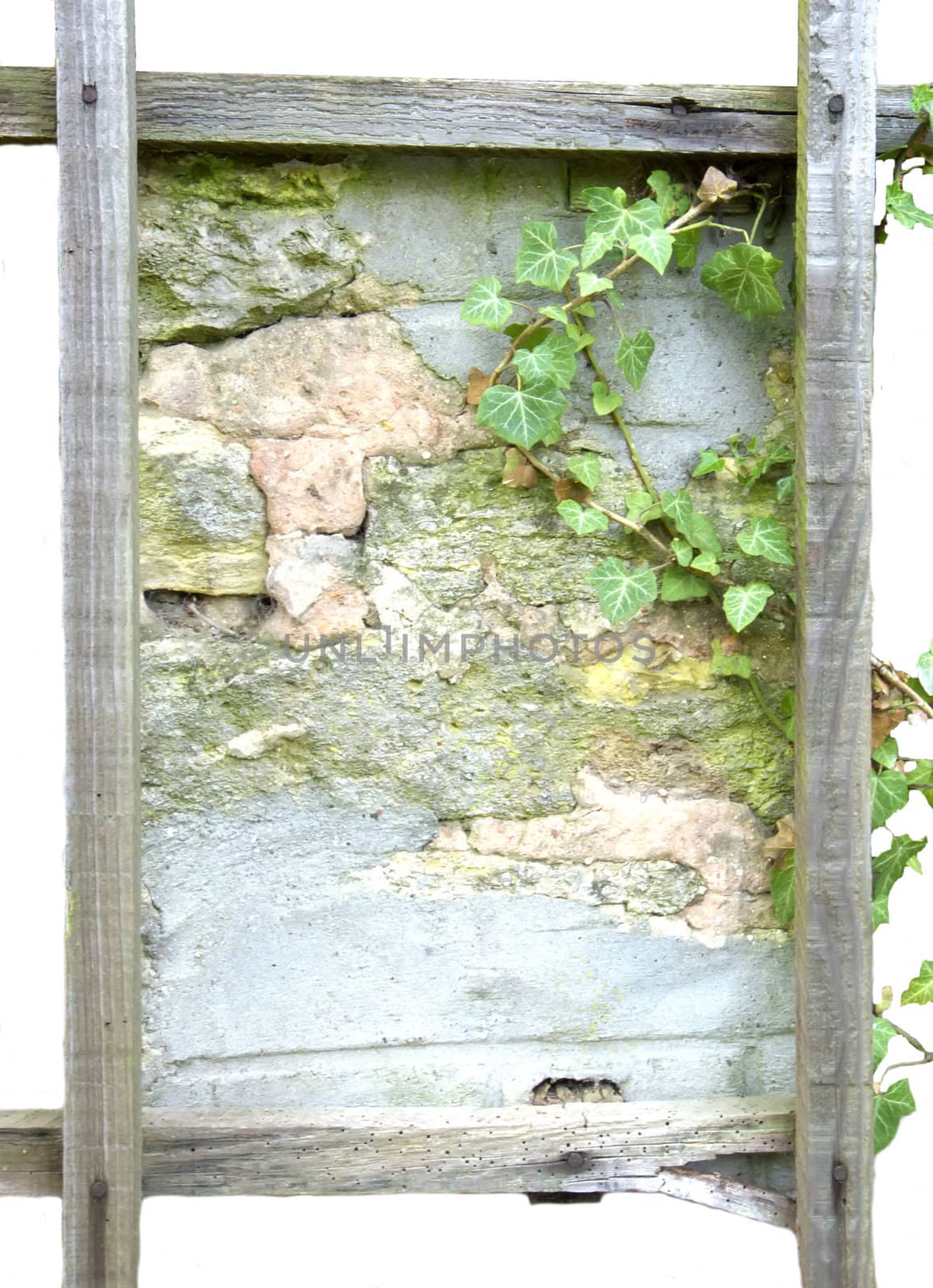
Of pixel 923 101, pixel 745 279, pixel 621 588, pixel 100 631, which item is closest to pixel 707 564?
pixel 621 588

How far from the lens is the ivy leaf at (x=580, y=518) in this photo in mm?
1970

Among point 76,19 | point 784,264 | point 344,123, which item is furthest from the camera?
point 784,264

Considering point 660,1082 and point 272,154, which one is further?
point 660,1082

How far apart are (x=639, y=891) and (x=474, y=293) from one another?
3.40 ft

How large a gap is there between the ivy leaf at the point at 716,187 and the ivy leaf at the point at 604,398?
34cm

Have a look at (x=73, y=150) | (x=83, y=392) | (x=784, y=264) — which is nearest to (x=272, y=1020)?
(x=83, y=392)

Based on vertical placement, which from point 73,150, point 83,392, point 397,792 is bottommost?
point 397,792

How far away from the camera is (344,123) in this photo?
1903 millimetres

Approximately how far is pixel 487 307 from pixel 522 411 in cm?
17

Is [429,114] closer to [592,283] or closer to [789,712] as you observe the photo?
[592,283]

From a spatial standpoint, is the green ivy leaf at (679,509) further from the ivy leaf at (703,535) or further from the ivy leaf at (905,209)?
the ivy leaf at (905,209)

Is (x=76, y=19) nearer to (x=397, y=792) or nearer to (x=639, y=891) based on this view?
(x=397, y=792)

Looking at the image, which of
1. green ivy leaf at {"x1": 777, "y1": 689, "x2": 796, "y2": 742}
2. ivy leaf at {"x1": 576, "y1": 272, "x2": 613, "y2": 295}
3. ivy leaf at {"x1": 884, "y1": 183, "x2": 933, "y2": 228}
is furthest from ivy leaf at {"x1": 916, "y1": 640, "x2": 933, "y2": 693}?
ivy leaf at {"x1": 576, "y1": 272, "x2": 613, "y2": 295}

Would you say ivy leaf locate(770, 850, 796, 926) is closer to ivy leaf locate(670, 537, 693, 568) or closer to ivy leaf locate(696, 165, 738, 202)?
ivy leaf locate(670, 537, 693, 568)
